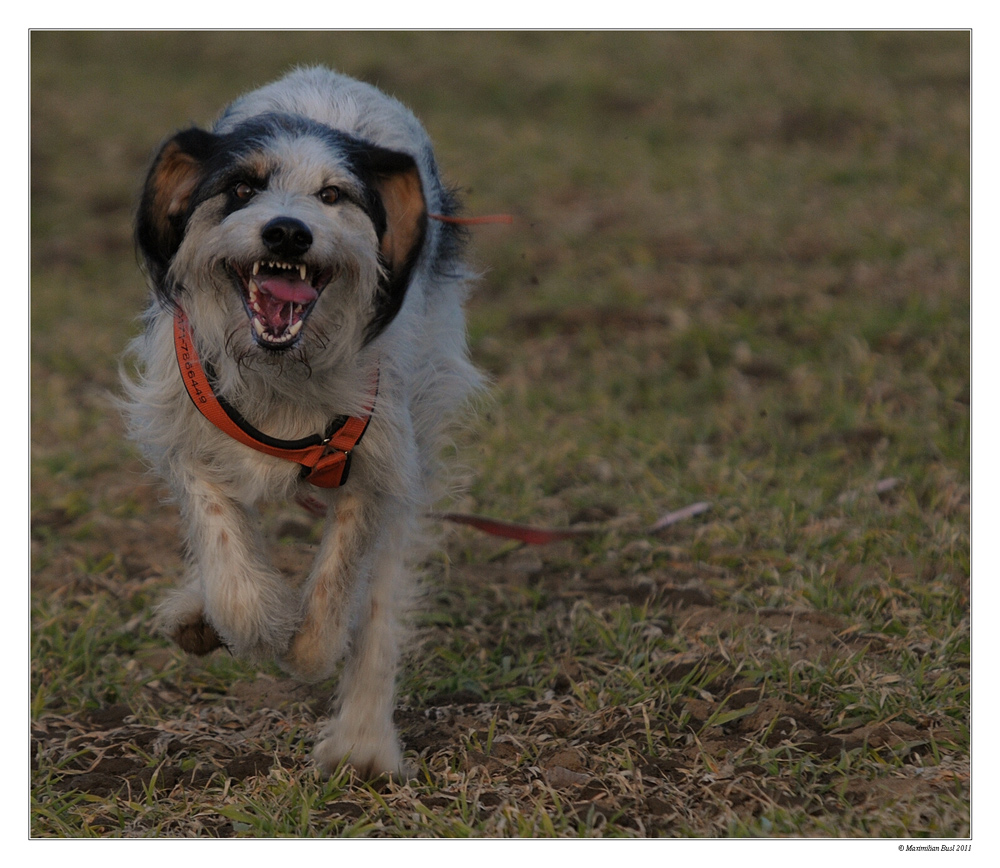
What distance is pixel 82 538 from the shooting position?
4625mm

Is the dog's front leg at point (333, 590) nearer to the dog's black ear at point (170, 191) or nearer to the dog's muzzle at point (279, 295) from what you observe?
the dog's muzzle at point (279, 295)

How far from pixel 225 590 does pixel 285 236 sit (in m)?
0.92

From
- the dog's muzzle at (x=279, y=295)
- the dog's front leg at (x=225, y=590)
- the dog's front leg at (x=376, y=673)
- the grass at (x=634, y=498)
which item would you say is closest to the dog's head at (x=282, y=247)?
the dog's muzzle at (x=279, y=295)

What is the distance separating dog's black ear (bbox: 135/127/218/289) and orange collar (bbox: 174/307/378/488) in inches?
7.4

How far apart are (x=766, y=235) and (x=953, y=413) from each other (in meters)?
2.37

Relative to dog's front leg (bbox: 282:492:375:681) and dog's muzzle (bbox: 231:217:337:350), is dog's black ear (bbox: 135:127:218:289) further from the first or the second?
dog's front leg (bbox: 282:492:375:681)

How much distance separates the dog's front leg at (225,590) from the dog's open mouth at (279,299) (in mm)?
512

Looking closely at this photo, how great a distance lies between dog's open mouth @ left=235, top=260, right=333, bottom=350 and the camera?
9.40ft

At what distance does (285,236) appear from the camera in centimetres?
272

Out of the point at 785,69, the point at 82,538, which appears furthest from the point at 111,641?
the point at 785,69

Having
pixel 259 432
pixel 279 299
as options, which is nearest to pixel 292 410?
pixel 259 432

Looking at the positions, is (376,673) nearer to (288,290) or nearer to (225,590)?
(225,590)

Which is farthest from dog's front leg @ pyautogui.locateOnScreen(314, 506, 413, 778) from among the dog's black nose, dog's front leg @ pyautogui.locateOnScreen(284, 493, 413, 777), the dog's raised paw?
the dog's black nose

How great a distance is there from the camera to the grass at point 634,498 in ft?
10.2
